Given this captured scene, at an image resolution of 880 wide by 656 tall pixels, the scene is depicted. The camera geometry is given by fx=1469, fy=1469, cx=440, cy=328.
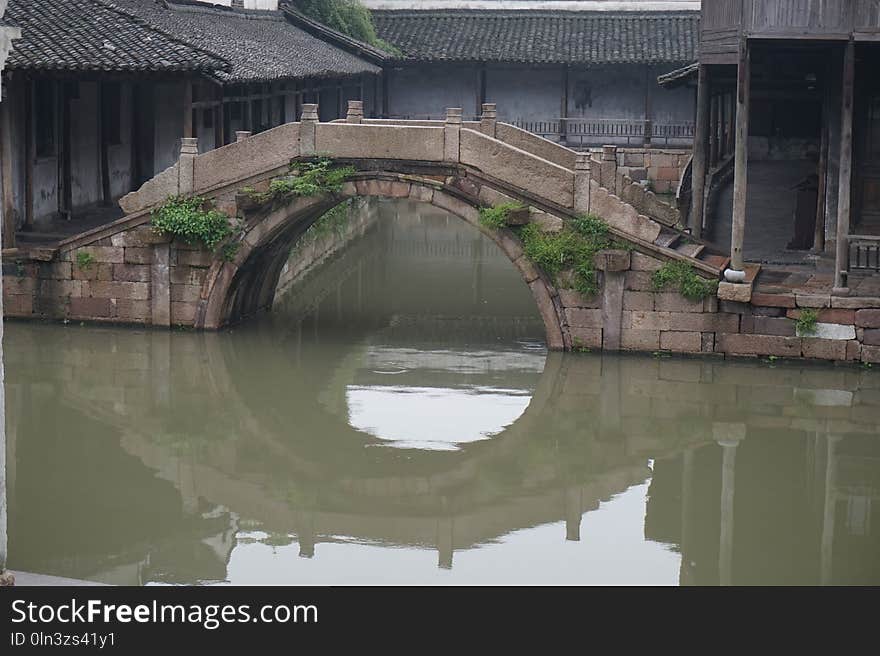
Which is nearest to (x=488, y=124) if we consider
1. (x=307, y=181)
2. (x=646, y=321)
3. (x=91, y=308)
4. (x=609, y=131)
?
(x=307, y=181)

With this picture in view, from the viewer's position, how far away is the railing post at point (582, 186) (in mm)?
18047

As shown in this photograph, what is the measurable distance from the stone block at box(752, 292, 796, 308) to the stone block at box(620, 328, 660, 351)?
126cm

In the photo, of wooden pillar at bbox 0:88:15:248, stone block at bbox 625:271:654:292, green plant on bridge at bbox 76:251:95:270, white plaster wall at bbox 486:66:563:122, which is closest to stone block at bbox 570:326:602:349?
stone block at bbox 625:271:654:292

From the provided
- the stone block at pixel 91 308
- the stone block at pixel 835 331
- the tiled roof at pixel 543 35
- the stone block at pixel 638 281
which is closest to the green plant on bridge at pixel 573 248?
the stone block at pixel 638 281

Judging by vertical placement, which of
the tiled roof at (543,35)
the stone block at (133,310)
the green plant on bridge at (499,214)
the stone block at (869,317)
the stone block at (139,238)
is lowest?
the stone block at (133,310)

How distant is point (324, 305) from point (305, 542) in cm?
1081

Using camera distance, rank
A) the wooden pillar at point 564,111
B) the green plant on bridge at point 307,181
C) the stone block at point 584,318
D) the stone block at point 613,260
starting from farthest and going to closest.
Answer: the wooden pillar at point 564,111, the green plant on bridge at point 307,181, the stone block at point 584,318, the stone block at point 613,260

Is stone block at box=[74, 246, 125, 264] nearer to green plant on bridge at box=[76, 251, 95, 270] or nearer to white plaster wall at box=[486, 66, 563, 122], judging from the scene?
green plant on bridge at box=[76, 251, 95, 270]

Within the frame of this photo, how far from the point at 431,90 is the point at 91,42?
17547mm

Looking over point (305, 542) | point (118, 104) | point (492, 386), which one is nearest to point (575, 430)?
point (492, 386)

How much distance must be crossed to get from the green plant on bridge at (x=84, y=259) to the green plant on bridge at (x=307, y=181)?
2.34m

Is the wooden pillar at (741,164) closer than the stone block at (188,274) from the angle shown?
Yes

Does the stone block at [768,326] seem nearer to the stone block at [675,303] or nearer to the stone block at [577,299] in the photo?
the stone block at [675,303]

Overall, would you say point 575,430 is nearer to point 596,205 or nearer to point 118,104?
point 596,205
